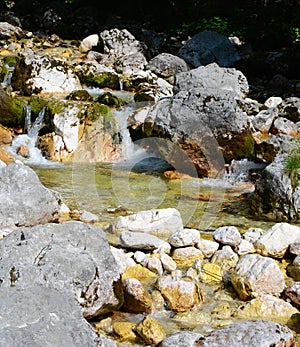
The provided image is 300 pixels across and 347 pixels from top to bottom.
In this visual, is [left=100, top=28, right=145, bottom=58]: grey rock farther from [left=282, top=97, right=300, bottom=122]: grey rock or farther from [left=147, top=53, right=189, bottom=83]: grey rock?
[left=282, top=97, right=300, bottom=122]: grey rock

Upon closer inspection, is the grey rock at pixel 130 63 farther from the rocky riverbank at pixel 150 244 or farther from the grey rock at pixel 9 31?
the grey rock at pixel 9 31

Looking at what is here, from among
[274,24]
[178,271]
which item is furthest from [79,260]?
[274,24]

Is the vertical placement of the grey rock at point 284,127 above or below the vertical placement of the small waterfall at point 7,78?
below

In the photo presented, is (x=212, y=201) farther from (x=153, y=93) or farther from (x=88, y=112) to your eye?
(x=153, y=93)

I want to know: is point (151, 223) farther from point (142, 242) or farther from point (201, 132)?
point (201, 132)

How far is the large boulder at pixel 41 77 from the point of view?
15.0 m

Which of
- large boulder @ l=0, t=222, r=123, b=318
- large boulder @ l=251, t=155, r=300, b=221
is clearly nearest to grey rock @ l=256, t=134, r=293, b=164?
large boulder @ l=251, t=155, r=300, b=221

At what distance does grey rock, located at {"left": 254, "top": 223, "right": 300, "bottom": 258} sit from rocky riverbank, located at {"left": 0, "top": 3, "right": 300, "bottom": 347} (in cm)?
1

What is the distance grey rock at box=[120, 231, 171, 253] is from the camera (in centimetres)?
564

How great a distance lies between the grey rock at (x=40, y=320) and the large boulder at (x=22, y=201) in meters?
2.79

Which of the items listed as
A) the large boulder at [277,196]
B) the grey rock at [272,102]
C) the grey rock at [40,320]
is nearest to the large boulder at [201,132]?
the large boulder at [277,196]

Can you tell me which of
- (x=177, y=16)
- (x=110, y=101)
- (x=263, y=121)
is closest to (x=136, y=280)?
(x=263, y=121)

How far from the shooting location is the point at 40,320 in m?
3.08

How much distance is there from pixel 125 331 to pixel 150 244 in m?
1.61
